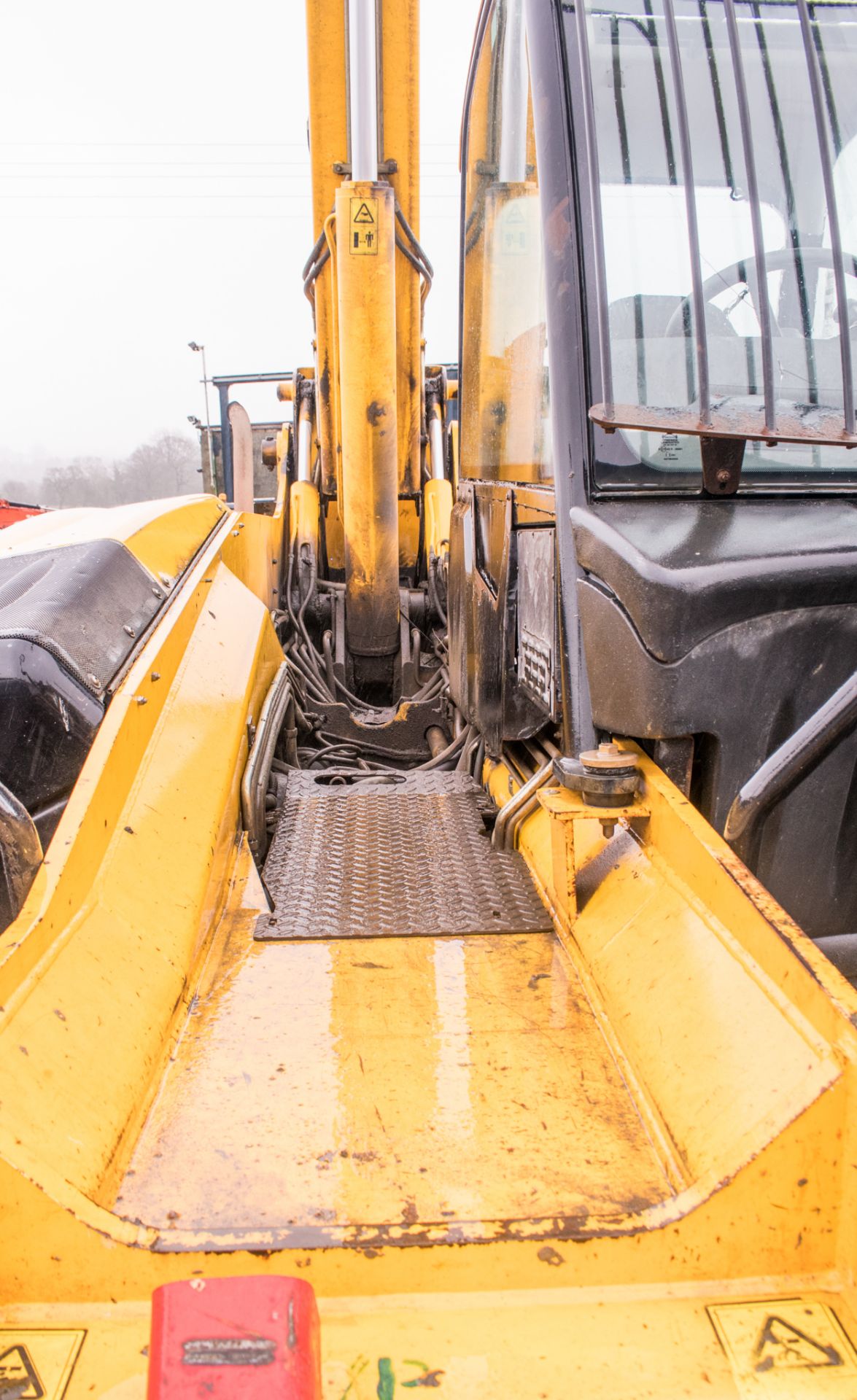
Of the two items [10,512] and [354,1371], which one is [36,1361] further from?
[10,512]

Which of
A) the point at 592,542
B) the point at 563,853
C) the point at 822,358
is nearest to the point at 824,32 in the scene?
the point at 822,358

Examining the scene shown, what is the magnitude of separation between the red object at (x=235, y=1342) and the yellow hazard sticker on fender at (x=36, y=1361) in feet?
0.67

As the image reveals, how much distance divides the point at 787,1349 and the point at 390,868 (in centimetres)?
122

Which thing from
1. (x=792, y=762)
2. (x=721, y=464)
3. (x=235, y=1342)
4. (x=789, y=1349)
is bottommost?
(x=789, y=1349)

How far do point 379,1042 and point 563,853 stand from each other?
48 cm

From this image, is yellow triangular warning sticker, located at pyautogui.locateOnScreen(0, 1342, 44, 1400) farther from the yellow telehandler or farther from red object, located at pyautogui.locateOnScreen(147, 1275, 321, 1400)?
red object, located at pyautogui.locateOnScreen(147, 1275, 321, 1400)

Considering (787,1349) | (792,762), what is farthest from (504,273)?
(787,1349)

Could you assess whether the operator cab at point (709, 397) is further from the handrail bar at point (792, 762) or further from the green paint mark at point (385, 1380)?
the green paint mark at point (385, 1380)

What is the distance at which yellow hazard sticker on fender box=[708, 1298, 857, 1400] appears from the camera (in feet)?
3.05

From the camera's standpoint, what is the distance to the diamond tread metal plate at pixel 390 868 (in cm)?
182

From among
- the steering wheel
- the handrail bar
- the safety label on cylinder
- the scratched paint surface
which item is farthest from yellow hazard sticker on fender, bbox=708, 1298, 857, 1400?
the safety label on cylinder

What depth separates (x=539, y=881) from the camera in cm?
199

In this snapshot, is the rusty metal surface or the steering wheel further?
the steering wheel

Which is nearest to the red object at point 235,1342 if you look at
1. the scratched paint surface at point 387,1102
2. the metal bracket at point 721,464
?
the scratched paint surface at point 387,1102
